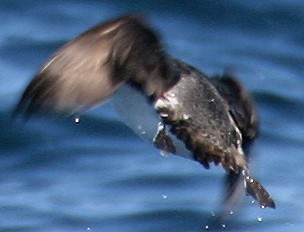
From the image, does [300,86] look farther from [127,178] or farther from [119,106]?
[119,106]

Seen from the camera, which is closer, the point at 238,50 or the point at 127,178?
the point at 127,178

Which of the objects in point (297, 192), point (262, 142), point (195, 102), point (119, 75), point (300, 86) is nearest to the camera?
point (119, 75)

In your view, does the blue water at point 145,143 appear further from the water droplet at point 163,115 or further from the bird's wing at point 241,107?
the water droplet at point 163,115

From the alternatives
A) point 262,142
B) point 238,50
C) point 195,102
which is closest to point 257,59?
point 238,50

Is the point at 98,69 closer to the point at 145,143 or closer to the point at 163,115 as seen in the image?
the point at 163,115

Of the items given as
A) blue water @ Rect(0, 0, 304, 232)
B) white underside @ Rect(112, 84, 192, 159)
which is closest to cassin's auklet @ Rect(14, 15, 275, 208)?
white underside @ Rect(112, 84, 192, 159)

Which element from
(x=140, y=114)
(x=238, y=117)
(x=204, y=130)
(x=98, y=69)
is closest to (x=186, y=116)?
(x=204, y=130)
